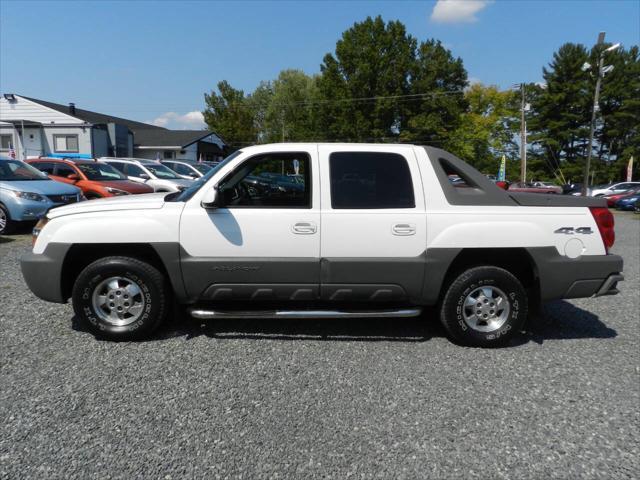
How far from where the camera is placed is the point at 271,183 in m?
4.02

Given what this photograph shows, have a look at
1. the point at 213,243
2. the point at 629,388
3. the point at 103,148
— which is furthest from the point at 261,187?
the point at 103,148

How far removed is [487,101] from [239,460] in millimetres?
63851

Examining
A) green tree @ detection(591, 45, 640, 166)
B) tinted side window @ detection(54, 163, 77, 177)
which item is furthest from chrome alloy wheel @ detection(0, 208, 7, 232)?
green tree @ detection(591, 45, 640, 166)

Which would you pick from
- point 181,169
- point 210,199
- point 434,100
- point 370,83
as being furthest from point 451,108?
point 210,199

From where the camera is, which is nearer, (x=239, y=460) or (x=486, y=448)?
(x=239, y=460)

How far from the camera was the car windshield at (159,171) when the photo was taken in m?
14.6

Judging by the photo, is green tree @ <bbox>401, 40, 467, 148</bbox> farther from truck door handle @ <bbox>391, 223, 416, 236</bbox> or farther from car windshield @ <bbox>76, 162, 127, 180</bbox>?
truck door handle @ <bbox>391, 223, 416, 236</bbox>

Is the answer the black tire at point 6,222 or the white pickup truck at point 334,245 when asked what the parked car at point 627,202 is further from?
the black tire at point 6,222

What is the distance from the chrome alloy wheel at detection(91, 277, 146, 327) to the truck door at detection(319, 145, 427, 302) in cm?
169

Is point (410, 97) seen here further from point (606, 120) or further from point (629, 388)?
point (629, 388)

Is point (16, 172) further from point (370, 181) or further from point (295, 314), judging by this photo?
point (370, 181)

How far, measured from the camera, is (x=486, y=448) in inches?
98.1

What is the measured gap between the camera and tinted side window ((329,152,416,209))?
3736mm

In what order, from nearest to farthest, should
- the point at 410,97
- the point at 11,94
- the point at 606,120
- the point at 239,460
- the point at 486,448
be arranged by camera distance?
the point at 239,460, the point at 486,448, the point at 11,94, the point at 410,97, the point at 606,120
